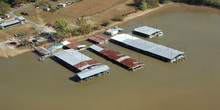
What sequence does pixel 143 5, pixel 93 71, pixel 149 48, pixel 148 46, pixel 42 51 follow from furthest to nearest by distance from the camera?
pixel 143 5, pixel 148 46, pixel 42 51, pixel 149 48, pixel 93 71

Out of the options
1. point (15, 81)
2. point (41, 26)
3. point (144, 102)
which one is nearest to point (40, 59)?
point (15, 81)

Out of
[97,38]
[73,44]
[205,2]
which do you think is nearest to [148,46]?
[97,38]

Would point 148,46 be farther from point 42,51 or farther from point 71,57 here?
point 42,51

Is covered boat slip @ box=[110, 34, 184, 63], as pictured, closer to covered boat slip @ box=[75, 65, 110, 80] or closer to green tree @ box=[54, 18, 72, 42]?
covered boat slip @ box=[75, 65, 110, 80]

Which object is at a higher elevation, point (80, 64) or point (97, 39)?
point (97, 39)

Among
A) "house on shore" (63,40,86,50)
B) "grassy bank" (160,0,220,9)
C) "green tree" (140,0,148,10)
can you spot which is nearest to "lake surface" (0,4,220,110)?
"house on shore" (63,40,86,50)

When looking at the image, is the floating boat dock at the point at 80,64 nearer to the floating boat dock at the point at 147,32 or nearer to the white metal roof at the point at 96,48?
the white metal roof at the point at 96,48
